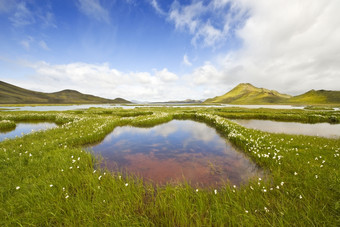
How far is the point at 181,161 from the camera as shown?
792 cm

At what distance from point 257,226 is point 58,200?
5.64 m

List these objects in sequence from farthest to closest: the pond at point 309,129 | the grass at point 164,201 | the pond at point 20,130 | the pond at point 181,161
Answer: the pond at point 309,129 → the pond at point 20,130 → the pond at point 181,161 → the grass at point 164,201

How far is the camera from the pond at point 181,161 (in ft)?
20.0

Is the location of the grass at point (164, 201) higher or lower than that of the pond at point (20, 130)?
higher

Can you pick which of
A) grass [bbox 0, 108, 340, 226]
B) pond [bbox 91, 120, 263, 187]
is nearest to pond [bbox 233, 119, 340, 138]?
pond [bbox 91, 120, 263, 187]

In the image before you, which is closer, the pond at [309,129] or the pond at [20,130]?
the pond at [20,130]

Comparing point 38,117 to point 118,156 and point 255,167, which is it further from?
point 255,167

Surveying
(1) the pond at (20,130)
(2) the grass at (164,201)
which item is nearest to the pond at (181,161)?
(2) the grass at (164,201)

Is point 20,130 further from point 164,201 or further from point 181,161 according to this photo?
point 164,201

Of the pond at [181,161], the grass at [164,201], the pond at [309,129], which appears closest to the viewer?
the grass at [164,201]

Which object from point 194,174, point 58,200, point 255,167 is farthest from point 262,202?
point 58,200

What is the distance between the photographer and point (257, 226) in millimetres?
3006

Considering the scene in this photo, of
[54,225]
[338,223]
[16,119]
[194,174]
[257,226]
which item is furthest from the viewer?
[16,119]

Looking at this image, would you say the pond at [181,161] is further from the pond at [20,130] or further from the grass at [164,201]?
the pond at [20,130]
